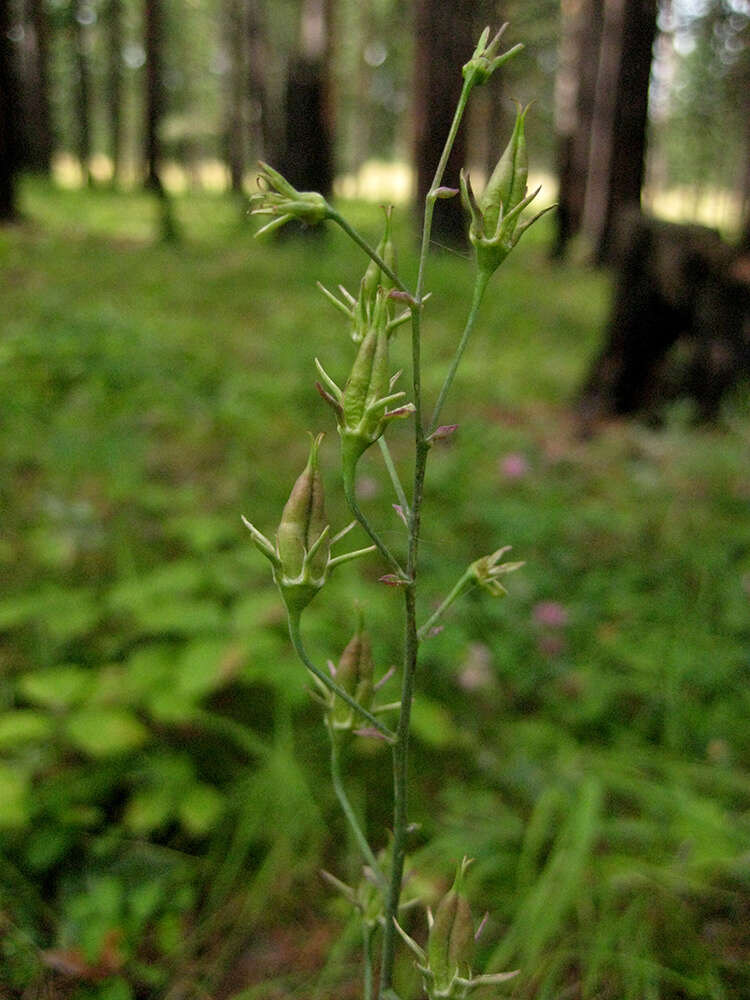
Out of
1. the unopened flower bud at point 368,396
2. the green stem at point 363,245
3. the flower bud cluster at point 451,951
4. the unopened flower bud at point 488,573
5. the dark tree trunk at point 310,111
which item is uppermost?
the dark tree trunk at point 310,111

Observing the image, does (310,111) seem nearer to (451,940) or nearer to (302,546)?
(302,546)

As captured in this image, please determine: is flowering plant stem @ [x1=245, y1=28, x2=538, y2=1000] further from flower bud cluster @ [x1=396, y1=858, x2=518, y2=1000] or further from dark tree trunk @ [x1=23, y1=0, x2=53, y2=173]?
dark tree trunk @ [x1=23, y1=0, x2=53, y2=173]

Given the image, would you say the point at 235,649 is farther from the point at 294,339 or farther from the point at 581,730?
the point at 294,339

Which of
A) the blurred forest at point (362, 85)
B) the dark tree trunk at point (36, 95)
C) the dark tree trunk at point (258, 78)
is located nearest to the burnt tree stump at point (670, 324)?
the blurred forest at point (362, 85)

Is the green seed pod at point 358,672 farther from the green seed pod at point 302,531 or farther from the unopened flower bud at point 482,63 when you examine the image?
the unopened flower bud at point 482,63

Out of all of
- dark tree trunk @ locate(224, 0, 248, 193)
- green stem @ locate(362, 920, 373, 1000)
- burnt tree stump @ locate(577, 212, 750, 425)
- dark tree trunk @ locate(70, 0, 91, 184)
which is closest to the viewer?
green stem @ locate(362, 920, 373, 1000)

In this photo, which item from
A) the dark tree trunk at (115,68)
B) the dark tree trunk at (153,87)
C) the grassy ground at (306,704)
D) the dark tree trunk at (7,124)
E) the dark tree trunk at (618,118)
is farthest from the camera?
the dark tree trunk at (115,68)

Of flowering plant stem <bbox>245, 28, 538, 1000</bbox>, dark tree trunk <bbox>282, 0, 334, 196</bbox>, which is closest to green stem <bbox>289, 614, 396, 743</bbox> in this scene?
flowering plant stem <bbox>245, 28, 538, 1000</bbox>
